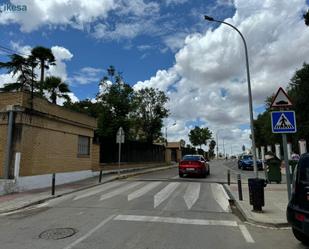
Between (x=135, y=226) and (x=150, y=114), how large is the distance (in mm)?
38354

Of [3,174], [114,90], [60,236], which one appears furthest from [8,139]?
[114,90]

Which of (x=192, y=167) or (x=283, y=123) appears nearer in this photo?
(x=283, y=123)

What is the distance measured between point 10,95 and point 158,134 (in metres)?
31.8

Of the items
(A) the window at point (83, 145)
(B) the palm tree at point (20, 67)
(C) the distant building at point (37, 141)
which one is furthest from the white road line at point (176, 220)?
(B) the palm tree at point (20, 67)

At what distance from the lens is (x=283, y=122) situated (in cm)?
934

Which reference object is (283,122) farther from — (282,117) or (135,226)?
(135,226)

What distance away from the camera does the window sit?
68.7ft

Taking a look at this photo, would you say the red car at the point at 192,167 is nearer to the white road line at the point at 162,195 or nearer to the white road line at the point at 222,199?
the white road line at the point at 162,195

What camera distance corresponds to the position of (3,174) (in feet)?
48.7

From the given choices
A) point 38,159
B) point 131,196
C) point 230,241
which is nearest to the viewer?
point 230,241

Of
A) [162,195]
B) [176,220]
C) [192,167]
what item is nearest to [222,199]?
[162,195]

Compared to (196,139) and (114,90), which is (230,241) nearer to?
(114,90)

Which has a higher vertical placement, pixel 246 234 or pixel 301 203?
pixel 301 203

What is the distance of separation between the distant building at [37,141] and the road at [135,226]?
379cm
